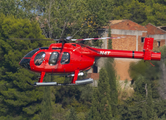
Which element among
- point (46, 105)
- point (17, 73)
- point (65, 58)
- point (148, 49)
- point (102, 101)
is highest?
point (148, 49)

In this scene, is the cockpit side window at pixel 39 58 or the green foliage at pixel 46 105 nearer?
the cockpit side window at pixel 39 58

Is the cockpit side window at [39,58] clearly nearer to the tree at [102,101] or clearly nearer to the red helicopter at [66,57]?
the red helicopter at [66,57]

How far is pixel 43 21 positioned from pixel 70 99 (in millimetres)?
11392

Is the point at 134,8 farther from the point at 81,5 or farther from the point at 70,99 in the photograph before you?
the point at 70,99

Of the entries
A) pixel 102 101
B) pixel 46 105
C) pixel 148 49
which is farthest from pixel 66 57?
pixel 46 105

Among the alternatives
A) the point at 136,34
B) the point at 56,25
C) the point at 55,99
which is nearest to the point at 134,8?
the point at 136,34

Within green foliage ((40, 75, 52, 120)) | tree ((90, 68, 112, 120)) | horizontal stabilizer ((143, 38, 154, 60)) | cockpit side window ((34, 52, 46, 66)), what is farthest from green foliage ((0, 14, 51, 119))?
horizontal stabilizer ((143, 38, 154, 60))

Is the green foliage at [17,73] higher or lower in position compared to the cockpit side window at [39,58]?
lower

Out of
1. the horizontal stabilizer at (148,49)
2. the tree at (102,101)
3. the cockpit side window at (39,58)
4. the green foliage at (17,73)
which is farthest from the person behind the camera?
the green foliage at (17,73)

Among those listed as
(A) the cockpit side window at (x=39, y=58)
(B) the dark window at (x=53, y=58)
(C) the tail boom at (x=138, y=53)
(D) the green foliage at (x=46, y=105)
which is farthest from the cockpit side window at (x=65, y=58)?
(D) the green foliage at (x=46, y=105)

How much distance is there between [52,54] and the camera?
1599cm

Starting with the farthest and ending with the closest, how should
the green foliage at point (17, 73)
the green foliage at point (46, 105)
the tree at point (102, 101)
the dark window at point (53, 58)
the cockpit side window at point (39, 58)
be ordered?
the green foliage at point (17, 73), the green foliage at point (46, 105), the tree at point (102, 101), the cockpit side window at point (39, 58), the dark window at point (53, 58)

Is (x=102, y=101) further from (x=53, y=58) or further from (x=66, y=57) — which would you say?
(x=53, y=58)

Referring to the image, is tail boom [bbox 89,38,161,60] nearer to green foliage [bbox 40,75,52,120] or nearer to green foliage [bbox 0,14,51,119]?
green foliage [bbox 40,75,52,120]
